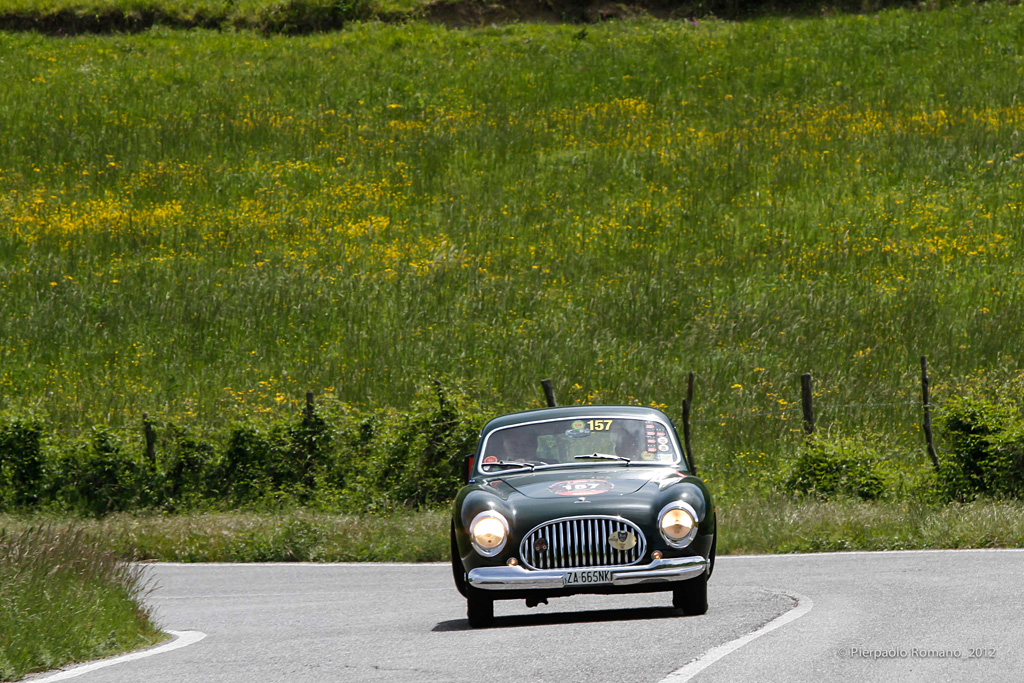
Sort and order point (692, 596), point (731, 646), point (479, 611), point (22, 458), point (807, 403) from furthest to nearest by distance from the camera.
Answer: point (22, 458) < point (807, 403) < point (479, 611) < point (692, 596) < point (731, 646)

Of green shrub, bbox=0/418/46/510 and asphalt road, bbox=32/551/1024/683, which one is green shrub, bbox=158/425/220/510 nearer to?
green shrub, bbox=0/418/46/510

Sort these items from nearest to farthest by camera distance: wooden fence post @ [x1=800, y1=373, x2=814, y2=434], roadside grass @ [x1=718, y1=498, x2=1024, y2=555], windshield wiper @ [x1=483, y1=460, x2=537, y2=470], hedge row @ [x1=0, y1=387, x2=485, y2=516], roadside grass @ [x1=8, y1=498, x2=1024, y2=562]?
1. windshield wiper @ [x1=483, y1=460, x2=537, y2=470]
2. roadside grass @ [x1=718, y1=498, x2=1024, y2=555]
3. roadside grass @ [x1=8, y1=498, x2=1024, y2=562]
4. wooden fence post @ [x1=800, y1=373, x2=814, y2=434]
5. hedge row @ [x1=0, y1=387, x2=485, y2=516]

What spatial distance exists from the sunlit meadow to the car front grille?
11.3 m

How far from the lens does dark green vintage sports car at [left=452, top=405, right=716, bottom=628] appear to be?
8.41 meters

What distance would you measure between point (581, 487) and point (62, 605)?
366 cm

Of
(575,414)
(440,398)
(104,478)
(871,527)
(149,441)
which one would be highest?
(575,414)

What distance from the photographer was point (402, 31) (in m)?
50.3

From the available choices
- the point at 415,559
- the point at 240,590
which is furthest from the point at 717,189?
the point at 240,590

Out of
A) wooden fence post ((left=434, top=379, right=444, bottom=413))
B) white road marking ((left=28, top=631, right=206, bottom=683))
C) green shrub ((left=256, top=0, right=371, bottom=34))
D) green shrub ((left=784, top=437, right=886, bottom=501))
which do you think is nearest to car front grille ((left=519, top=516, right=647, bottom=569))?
white road marking ((left=28, top=631, right=206, bottom=683))

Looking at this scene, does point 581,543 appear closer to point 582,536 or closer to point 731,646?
point 582,536

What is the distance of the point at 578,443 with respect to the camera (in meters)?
9.98

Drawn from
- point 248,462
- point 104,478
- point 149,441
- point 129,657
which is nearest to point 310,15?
point 149,441

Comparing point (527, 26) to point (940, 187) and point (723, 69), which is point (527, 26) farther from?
point (940, 187)

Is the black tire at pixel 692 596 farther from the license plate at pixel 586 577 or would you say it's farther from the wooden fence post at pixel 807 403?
the wooden fence post at pixel 807 403
